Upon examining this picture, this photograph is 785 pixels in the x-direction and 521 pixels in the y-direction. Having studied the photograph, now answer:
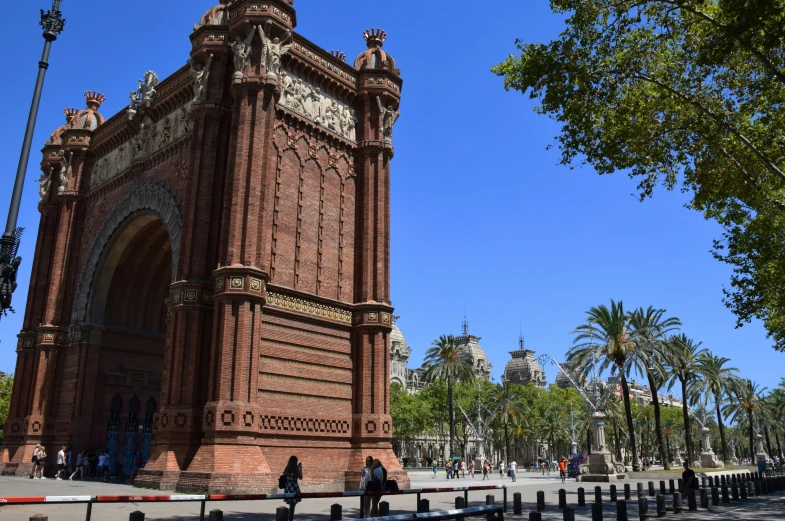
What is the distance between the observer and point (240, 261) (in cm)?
2411

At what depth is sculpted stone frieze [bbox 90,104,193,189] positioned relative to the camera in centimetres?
3028

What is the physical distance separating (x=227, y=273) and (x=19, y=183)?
10191 millimetres

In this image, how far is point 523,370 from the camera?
156 metres

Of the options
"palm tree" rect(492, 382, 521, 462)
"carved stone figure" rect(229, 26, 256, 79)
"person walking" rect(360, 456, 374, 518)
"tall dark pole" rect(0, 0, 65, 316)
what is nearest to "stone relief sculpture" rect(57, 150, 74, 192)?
"carved stone figure" rect(229, 26, 256, 79)

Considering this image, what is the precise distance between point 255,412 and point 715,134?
56.7 ft

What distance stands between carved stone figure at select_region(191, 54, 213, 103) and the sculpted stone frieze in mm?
2120

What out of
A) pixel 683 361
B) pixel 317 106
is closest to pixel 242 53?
pixel 317 106

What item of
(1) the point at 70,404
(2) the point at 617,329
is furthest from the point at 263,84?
(2) the point at 617,329

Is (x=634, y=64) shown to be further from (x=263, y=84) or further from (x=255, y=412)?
(x=255, y=412)

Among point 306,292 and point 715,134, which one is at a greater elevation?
point 715,134

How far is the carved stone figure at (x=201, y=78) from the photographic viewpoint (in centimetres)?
2745

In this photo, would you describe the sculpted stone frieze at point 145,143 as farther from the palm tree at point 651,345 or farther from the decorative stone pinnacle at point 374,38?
the palm tree at point 651,345

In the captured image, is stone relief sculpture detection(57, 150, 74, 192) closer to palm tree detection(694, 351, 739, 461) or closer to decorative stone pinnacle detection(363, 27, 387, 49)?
decorative stone pinnacle detection(363, 27, 387, 49)

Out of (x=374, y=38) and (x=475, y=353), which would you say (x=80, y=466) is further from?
(x=475, y=353)
